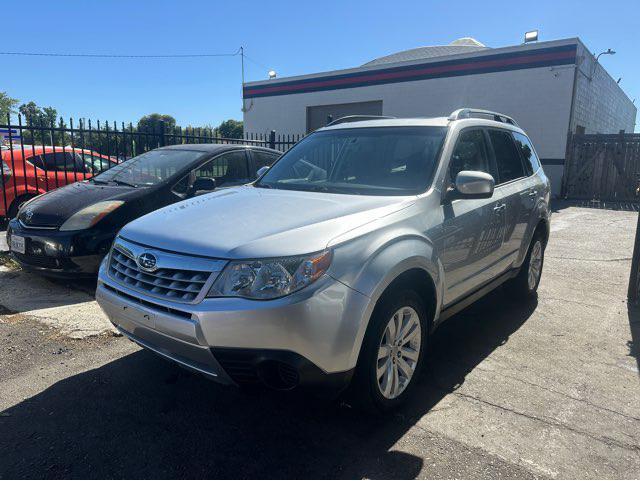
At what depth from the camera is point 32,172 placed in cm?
827

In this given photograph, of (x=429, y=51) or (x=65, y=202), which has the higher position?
(x=429, y=51)

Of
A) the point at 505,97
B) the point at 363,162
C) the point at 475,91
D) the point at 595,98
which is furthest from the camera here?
the point at 595,98

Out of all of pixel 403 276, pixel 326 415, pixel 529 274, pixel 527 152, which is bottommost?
pixel 326 415

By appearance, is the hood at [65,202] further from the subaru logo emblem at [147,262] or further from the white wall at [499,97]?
the white wall at [499,97]

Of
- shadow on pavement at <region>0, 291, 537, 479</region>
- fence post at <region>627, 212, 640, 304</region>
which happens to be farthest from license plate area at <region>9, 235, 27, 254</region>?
fence post at <region>627, 212, 640, 304</region>

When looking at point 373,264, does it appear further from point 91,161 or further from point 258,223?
point 91,161

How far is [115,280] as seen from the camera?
286 centimetres

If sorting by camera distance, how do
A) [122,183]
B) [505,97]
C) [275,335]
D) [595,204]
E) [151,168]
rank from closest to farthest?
[275,335]
[122,183]
[151,168]
[595,204]
[505,97]

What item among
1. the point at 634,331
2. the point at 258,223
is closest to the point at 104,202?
the point at 258,223

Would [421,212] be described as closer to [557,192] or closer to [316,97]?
[557,192]

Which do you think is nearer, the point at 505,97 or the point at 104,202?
the point at 104,202

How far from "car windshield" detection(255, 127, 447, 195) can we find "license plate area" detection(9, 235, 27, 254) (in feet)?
9.25

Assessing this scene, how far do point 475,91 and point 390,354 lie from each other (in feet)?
54.6

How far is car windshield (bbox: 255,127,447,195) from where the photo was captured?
3348mm
